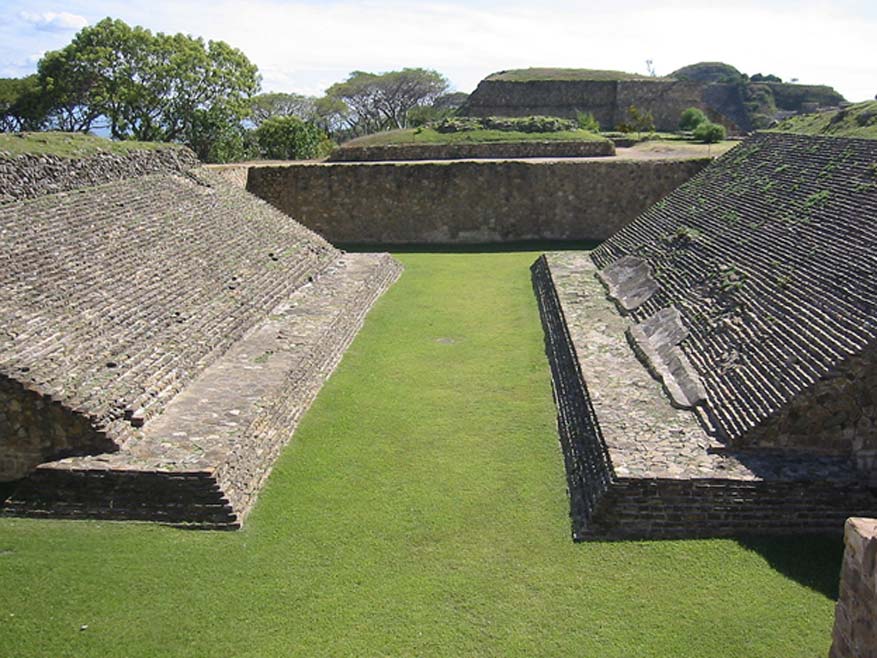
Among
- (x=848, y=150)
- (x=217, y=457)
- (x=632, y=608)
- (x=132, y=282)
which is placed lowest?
(x=632, y=608)

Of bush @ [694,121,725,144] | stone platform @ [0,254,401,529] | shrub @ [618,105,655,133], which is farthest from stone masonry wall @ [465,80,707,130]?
stone platform @ [0,254,401,529]

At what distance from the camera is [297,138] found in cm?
2745

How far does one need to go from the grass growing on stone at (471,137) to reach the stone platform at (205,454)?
14738 mm

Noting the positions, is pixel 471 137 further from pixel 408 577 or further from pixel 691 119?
pixel 408 577

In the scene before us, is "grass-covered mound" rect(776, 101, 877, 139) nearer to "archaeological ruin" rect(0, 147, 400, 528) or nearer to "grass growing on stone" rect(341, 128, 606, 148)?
"archaeological ruin" rect(0, 147, 400, 528)

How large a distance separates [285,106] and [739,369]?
3896cm

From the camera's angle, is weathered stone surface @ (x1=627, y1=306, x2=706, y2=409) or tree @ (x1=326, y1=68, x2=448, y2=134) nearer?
weathered stone surface @ (x1=627, y1=306, x2=706, y2=409)

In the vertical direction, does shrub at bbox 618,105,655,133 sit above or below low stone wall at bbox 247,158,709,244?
above

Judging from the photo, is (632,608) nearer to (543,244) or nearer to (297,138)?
(543,244)

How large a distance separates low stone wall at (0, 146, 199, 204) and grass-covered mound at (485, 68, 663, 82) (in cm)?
2325

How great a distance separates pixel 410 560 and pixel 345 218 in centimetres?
1446

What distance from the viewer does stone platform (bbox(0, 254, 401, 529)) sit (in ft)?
21.9

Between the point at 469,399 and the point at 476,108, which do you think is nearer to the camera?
the point at 469,399

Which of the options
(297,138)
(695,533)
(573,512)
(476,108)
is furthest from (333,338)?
(476,108)
